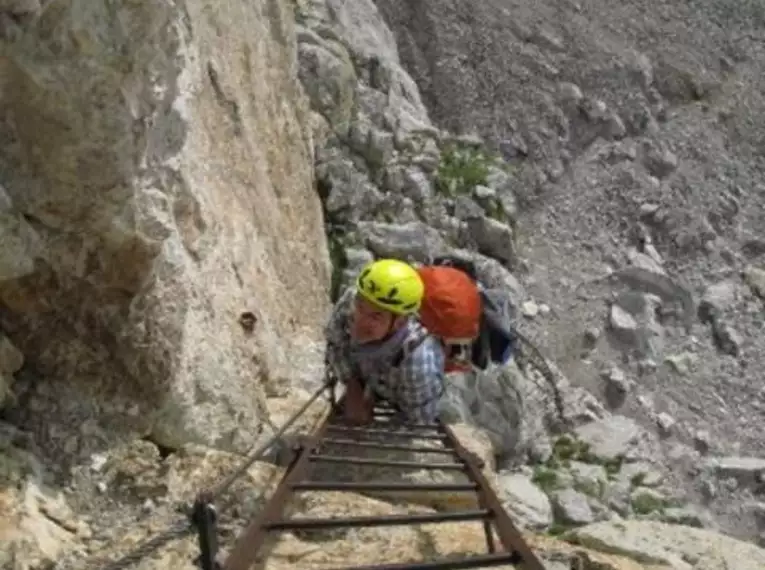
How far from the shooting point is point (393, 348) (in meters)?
7.69

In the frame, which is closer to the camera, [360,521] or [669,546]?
[360,521]

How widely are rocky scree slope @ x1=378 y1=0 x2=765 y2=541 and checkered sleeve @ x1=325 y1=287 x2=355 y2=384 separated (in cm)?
919

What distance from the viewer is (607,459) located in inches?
586

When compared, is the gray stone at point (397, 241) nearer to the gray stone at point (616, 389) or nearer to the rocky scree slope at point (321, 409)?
the rocky scree slope at point (321, 409)

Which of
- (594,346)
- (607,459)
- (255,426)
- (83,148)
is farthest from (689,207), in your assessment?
(83,148)

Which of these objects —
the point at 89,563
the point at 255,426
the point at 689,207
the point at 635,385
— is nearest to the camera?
the point at 89,563

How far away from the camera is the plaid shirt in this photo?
768 centimetres

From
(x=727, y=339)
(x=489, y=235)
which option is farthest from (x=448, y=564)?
(x=727, y=339)

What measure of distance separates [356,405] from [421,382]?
2.16 ft

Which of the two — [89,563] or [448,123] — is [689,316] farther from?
[89,563]

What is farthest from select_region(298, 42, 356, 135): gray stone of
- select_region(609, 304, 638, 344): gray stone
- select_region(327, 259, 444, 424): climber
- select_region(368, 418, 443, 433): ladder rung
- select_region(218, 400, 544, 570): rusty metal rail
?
select_region(218, 400, 544, 570): rusty metal rail

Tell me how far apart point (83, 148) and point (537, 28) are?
18.2 metres

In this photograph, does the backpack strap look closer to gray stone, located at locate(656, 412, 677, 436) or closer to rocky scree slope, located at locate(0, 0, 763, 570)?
rocky scree slope, located at locate(0, 0, 763, 570)

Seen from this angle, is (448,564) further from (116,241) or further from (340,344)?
(340,344)
